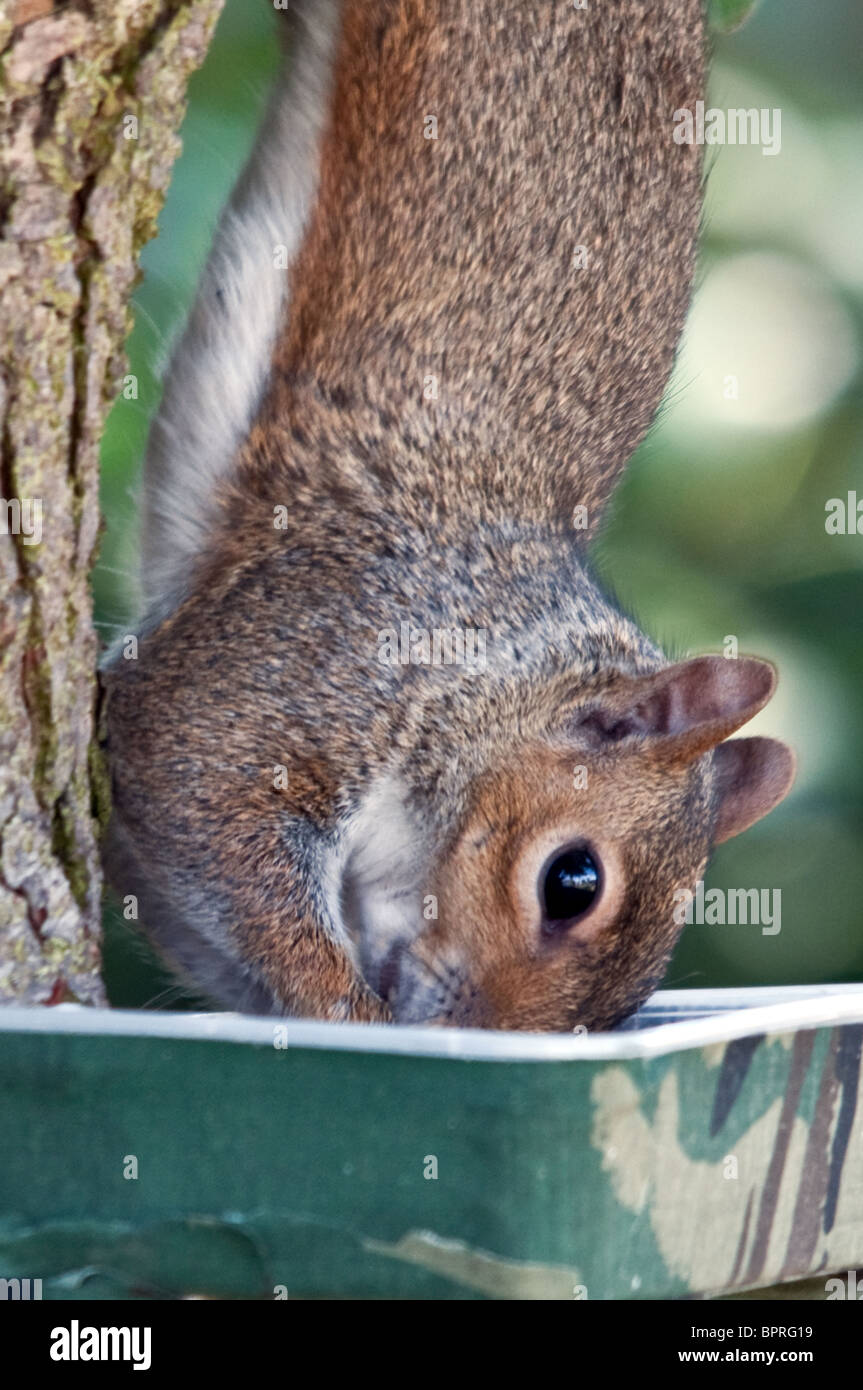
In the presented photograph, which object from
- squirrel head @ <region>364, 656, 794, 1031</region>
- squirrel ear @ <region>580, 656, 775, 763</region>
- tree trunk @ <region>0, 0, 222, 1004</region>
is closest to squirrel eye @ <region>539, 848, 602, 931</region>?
squirrel head @ <region>364, 656, 794, 1031</region>

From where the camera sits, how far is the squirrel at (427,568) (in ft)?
5.95

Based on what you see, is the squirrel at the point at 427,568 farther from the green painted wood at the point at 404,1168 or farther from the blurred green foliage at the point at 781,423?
the green painted wood at the point at 404,1168

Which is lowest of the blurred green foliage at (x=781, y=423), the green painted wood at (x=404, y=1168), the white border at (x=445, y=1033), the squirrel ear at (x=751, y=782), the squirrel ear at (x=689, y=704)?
the green painted wood at (x=404, y=1168)

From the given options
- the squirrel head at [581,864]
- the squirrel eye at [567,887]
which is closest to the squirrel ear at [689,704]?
the squirrel head at [581,864]

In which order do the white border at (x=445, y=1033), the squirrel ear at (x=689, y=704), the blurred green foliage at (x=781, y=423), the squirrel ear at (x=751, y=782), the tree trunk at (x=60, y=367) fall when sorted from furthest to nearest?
the blurred green foliage at (x=781, y=423)
the squirrel ear at (x=751, y=782)
the squirrel ear at (x=689, y=704)
the tree trunk at (x=60, y=367)
the white border at (x=445, y=1033)

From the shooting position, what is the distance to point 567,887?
6.05 feet

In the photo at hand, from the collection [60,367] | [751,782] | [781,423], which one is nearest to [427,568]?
[751,782]

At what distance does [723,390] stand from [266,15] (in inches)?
38.1

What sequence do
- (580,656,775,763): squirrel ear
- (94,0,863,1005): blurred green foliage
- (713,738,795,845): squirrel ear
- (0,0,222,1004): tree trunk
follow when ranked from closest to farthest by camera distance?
1. (0,0,222,1004): tree trunk
2. (580,656,775,763): squirrel ear
3. (713,738,795,845): squirrel ear
4. (94,0,863,1005): blurred green foliage

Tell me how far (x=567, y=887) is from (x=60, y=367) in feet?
2.56

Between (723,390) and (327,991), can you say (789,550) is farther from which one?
(327,991)

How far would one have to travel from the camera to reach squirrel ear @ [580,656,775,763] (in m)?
1.80

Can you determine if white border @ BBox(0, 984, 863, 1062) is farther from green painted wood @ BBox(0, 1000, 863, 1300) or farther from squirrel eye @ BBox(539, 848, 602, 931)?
squirrel eye @ BBox(539, 848, 602, 931)

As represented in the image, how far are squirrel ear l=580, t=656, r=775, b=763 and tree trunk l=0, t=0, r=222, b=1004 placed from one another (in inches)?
25.8
